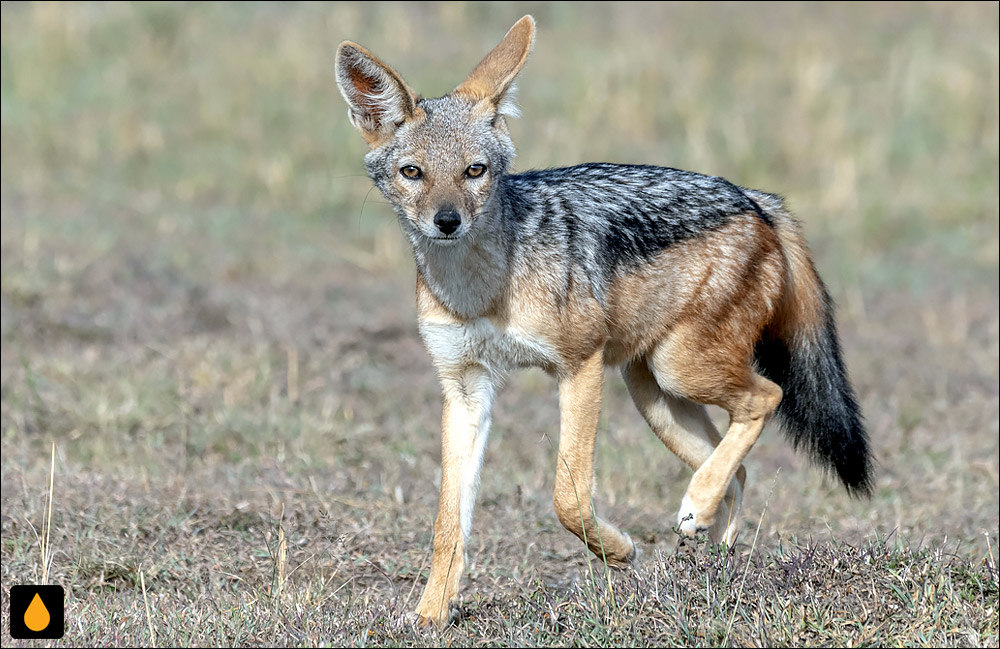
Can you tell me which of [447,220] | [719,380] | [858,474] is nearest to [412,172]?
[447,220]

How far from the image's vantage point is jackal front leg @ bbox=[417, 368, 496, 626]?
14.8ft

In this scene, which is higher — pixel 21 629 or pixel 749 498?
pixel 21 629

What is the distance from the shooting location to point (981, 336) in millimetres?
9336

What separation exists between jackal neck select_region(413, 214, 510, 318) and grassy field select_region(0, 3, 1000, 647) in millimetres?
1031

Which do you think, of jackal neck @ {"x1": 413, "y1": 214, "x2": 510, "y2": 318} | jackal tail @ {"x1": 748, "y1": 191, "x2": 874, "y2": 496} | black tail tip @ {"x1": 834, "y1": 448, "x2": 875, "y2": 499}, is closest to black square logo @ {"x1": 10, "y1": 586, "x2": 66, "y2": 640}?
jackal neck @ {"x1": 413, "y1": 214, "x2": 510, "y2": 318}

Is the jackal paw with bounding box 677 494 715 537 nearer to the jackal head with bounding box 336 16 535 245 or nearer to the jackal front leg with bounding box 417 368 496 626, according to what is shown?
the jackal front leg with bounding box 417 368 496 626

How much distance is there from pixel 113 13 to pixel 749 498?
36.5 ft

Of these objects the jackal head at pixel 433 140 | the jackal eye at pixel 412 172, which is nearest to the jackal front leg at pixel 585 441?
the jackal head at pixel 433 140

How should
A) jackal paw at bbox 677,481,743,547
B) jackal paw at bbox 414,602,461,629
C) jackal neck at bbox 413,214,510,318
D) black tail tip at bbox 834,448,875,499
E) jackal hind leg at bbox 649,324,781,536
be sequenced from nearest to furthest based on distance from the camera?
jackal paw at bbox 414,602,461,629
jackal neck at bbox 413,214,510,318
jackal hind leg at bbox 649,324,781,536
jackal paw at bbox 677,481,743,547
black tail tip at bbox 834,448,875,499

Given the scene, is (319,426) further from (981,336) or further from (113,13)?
(113,13)

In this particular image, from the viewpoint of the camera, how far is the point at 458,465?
4.70 m

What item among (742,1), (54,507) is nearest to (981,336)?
(54,507)

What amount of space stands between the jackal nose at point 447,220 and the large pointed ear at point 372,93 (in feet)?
1.71

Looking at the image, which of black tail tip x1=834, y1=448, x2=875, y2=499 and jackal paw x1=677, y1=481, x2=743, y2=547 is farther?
black tail tip x1=834, y1=448, x2=875, y2=499
